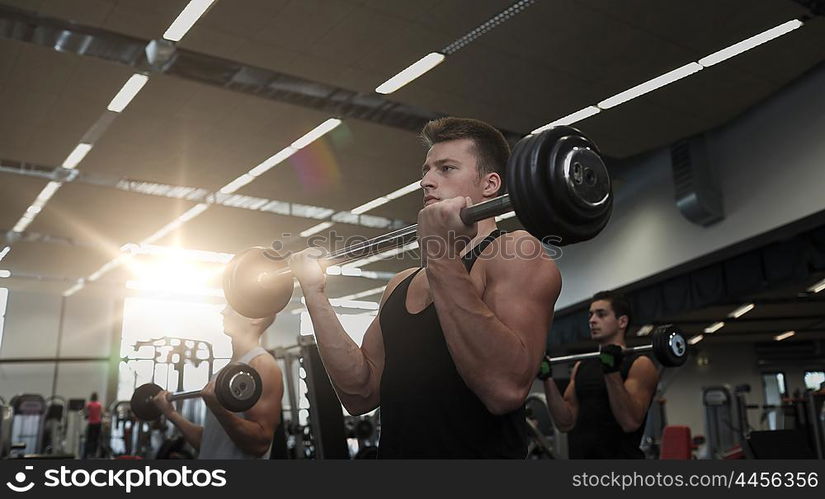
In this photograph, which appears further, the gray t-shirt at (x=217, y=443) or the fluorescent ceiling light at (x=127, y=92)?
the fluorescent ceiling light at (x=127, y=92)

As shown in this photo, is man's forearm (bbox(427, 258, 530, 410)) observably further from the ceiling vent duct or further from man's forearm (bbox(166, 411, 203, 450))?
the ceiling vent duct

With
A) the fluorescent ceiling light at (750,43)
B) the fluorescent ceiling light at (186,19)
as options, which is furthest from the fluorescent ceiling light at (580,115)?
the fluorescent ceiling light at (186,19)

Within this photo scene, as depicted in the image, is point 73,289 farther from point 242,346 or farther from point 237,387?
point 237,387

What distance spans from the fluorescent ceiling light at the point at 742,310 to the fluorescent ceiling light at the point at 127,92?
24.2ft

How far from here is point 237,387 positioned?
180cm

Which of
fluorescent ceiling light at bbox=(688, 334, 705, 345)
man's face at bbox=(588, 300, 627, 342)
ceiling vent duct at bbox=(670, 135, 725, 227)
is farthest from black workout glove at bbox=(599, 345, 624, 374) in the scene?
fluorescent ceiling light at bbox=(688, 334, 705, 345)

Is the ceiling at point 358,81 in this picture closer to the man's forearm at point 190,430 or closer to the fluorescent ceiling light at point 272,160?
the fluorescent ceiling light at point 272,160

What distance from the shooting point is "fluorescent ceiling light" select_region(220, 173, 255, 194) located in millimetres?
6668

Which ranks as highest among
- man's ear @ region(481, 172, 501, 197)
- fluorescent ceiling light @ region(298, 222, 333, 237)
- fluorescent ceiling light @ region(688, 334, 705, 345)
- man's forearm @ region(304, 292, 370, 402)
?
fluorescent ceiling light @ region(298, 222, 333, 237)

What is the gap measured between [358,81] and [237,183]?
7.99 feet

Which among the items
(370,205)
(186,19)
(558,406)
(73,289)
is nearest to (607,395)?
(558,406)

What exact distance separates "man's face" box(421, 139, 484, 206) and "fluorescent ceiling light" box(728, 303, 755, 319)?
8425 mm

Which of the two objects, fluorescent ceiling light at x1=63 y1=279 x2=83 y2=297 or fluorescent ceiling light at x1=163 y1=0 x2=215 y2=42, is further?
fluorescent ceiling light at x1=63 y1=279 x2=83 y2=297

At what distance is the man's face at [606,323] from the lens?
106 inches
